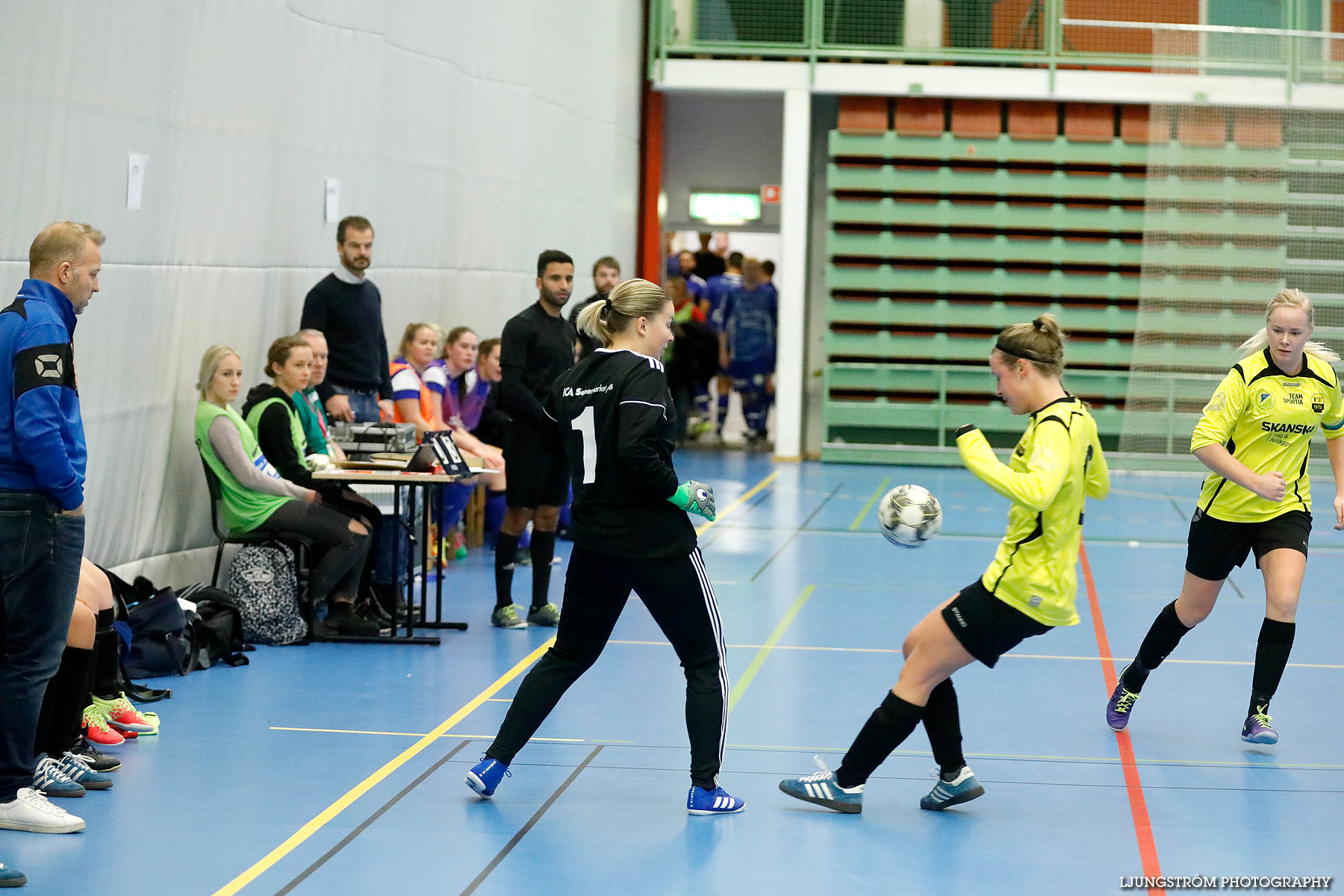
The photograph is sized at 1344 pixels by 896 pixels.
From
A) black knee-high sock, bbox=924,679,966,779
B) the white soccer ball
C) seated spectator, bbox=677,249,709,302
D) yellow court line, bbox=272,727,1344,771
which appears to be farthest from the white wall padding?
seated spectator, bbox=677,249,709,302

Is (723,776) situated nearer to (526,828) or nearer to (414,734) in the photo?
(526,828)

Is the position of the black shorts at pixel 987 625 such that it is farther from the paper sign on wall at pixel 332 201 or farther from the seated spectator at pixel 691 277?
the seated spectator at pixel 691 277

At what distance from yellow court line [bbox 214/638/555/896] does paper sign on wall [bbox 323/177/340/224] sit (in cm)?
373

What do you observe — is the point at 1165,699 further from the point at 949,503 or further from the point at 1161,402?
the point at 1161,402

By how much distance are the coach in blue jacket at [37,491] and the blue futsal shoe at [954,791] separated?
2716mm

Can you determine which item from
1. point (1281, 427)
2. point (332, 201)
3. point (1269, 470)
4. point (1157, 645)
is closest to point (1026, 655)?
point (1157, 645)

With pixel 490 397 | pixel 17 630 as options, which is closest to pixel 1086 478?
pixel 17 630

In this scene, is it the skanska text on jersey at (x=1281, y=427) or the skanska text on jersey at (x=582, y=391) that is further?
the skanska text on jersey at (x=1281, y=427)

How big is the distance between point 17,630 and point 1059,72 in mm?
14861

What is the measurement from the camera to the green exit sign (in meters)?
18.4

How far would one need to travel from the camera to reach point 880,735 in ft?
15.2

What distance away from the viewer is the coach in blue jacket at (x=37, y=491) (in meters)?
4.27

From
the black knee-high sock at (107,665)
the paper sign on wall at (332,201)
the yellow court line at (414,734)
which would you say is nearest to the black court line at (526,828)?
the yellow court line at (414,734)

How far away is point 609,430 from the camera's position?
461 centimetres
